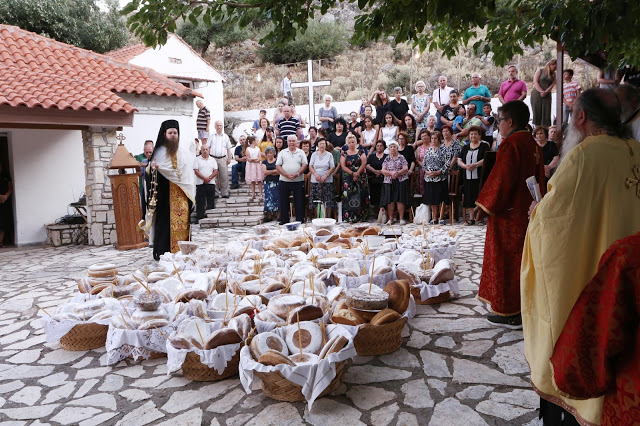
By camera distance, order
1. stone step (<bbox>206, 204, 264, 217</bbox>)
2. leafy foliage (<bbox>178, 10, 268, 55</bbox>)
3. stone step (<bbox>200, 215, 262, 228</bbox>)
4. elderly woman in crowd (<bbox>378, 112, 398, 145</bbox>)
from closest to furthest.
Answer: elderly woman in crowd (<bbox>378, 112, 398, 145</bbox>), stone step (<bbox>200, 215, 262, 228</bbox>), stone step (<bbox>206, 204, 264, 217</bbox>), leafy foliage (<bbox>178, 10, 268, 55</bbox>)

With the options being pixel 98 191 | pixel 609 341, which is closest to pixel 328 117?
pixel 98 191

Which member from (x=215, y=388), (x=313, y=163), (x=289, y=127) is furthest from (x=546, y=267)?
(x=289, y=127)

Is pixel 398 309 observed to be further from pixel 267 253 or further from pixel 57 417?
pixel 57 417

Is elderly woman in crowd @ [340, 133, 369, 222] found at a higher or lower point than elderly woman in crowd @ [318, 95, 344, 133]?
lower

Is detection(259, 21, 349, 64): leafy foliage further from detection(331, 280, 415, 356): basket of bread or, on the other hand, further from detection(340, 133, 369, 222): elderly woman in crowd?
detection(331, 280, 415, 356): basket of bread

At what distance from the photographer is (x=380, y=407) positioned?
3.45m

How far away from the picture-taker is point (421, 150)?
11.9 metres

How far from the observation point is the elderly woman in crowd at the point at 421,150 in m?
11.8

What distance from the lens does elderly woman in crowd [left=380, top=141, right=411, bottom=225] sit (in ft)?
38.4

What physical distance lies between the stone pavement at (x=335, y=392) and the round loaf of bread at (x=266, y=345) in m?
0.34

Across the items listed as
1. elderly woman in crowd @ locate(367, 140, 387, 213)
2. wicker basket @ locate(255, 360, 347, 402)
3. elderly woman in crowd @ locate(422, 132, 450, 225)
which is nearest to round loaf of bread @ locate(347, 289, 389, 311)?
wicker basket @ locate(255, 360, 347, 402)

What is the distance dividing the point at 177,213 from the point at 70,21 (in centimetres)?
2236

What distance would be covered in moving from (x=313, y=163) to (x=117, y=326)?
8.37 metres

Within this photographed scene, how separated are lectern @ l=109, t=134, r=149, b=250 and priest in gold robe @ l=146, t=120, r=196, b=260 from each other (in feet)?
7.44
